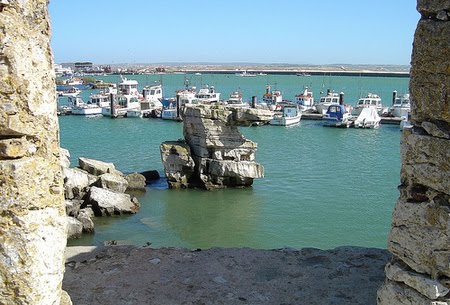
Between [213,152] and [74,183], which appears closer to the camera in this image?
[74,183]

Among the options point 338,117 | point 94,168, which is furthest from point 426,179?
point 338,117

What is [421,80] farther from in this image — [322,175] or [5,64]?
[322,175]

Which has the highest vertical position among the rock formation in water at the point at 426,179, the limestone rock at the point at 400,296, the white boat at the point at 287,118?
the rock formation in water at the point at 426,179

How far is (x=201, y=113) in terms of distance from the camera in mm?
25531

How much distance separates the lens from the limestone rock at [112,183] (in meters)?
23.6

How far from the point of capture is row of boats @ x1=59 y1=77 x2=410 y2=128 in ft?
161

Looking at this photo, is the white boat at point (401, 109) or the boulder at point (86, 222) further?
the white boat at point (401, 109)

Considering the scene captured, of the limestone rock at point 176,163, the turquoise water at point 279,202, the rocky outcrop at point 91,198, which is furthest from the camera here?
the limestone rock at point 176,163

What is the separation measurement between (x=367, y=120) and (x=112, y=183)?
29839 mm

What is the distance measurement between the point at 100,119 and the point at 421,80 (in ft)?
168

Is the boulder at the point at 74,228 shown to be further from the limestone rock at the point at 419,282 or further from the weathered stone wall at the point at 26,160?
the limestone rock at the point at 419,282

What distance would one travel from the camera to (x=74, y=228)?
18.4 m

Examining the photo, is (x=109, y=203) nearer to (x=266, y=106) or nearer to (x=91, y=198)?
(x=91, y=198)

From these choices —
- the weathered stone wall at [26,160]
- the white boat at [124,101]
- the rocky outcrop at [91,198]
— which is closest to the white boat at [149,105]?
the white boat at [124,101]
